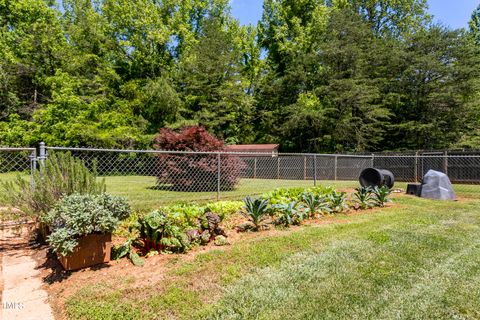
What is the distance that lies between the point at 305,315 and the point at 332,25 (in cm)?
2279

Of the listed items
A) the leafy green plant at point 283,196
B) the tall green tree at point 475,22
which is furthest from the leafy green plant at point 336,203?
the tall green tree at point 475,22

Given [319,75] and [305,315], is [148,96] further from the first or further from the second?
[305,315]

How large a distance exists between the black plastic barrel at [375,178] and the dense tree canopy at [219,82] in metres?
11.1

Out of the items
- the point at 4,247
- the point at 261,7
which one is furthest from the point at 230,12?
the point at 4,247

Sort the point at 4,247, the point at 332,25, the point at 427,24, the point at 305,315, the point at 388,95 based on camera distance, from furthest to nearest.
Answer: the point at 427,24
the point at 332,25
the point at 388,95
the point at 4,247
the point at 305,315

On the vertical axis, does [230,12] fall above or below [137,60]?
above

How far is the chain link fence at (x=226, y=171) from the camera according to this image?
7.88 meters

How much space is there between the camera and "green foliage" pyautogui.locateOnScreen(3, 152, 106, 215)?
140 inches

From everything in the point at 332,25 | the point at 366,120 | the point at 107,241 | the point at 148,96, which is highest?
the point at 332,25

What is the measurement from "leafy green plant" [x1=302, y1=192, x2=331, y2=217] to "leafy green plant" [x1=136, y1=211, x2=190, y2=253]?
251 cm

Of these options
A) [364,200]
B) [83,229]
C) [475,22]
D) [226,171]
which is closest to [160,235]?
[83,229]

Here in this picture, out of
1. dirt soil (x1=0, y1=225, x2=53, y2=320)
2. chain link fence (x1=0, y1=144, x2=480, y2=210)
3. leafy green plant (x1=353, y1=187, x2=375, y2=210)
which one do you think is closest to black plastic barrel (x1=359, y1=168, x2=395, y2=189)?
chain link fence (x1=0, y1=144, x2=480, y2=210)

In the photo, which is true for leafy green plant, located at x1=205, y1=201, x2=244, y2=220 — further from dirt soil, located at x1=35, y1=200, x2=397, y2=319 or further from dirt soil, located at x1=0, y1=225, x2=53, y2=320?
dirt soil, located at x1=0, y1=225, x2=53, y2=320

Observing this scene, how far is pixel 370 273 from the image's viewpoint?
9.79 feet
